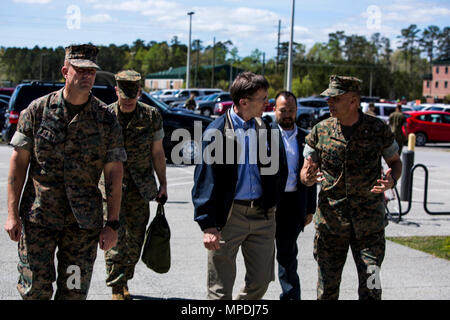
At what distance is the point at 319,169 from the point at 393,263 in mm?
2793

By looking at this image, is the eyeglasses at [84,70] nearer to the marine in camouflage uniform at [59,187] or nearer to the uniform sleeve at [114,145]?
the marine in camouflage uniform at [59,187]

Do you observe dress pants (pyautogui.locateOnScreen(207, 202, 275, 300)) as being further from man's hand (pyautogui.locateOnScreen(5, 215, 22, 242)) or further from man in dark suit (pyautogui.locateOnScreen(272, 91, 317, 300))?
man's hand (pyautogui.locateOnScreen(5, 215, 22, 242))

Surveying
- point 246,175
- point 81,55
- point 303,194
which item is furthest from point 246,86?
point 303,194

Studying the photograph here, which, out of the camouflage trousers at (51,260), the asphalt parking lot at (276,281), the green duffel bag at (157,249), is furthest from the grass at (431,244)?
the camouflage trousers at (51,260)

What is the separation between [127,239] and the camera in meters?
5.28

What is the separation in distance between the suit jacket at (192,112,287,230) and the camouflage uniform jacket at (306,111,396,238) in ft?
1.75

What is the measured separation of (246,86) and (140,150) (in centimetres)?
148

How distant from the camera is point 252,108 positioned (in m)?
4.17

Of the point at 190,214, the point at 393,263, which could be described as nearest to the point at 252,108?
the point at 393,263

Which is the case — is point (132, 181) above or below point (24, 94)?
below

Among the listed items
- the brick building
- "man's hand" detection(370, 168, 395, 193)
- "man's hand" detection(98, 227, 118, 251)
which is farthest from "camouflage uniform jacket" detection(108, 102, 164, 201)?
the brick building

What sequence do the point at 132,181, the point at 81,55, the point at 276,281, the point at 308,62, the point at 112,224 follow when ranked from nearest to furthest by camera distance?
the point at 81,55 < the point at 112,224 < the point at 132,181 < the point at 276,281 < the point at 308,62

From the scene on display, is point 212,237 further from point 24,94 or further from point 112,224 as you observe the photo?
point 24,94
